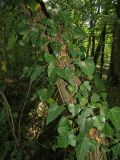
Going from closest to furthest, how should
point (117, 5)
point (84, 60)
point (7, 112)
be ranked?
1. point (84, 60)
2. point (7, 112)
3. point (117, 5)

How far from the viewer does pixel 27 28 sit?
2.24m

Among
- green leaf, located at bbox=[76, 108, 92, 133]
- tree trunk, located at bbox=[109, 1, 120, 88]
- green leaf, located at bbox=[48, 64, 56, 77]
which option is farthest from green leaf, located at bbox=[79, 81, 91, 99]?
tree trunk, located at bbox=[109, 1, 120, 88]

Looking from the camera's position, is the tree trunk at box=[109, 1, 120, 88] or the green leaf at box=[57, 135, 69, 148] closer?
the green leaf at box=[57, 135, 69, 148]

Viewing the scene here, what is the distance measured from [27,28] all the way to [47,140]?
3.25 meters

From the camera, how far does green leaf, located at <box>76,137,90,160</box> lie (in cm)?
219

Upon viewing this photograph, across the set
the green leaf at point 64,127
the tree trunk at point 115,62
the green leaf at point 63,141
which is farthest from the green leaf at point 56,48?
the tree trunk at point 115,62

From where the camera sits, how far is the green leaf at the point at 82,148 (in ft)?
7.18

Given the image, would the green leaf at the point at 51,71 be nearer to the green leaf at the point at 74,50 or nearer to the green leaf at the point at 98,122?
the green leaf at the point at 74,50

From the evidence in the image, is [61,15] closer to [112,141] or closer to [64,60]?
[64,60]

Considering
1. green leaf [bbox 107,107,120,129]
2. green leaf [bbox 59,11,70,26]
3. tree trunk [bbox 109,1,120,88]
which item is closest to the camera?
green leaf [bbox 107,107,120,129]

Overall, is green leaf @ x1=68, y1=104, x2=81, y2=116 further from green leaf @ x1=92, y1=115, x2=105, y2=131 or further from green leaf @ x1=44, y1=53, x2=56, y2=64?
green leaf @ x1=44, y1=53, x2=56, y2=64

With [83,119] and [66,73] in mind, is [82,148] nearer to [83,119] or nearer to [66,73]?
[83,119]

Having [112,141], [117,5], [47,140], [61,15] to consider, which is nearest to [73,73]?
[61,15]

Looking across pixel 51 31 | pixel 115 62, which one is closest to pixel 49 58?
pixel 51 31
